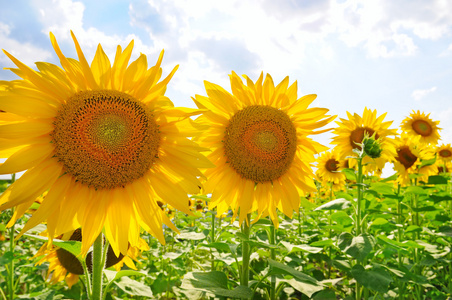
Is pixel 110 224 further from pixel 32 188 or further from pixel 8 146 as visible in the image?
pixel 8 146

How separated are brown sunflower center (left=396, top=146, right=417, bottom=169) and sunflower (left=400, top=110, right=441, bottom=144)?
2424 millimetres

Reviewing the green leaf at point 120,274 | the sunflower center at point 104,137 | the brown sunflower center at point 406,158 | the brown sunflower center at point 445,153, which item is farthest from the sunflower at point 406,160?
the sunflower center at point 104,137

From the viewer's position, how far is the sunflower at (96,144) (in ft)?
4.52

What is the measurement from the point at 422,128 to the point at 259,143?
694 centimetres

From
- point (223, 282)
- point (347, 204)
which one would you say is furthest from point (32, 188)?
point (347, 204)

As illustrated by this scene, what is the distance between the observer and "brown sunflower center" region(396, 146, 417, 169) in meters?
5.45

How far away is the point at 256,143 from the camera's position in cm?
217

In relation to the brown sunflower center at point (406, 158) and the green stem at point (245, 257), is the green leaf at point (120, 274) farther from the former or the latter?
the brown sunflower center at point (406, 158)

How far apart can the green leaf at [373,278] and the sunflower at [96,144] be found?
5.46 feet

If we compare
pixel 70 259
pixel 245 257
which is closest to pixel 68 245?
pixel 70 259

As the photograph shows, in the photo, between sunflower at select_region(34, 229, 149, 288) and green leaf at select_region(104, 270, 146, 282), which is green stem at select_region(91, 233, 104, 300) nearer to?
green leaf at select_region(104, 270, 146, 282)

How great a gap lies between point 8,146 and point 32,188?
18cm

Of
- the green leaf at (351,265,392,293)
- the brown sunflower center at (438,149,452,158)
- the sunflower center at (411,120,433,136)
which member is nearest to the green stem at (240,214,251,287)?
the green leaf at (351,265,392,293)

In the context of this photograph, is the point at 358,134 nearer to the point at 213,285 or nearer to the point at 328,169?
the point at 328,169
